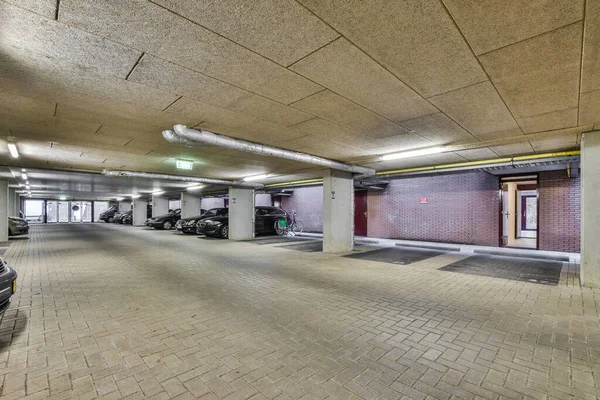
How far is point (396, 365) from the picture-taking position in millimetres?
2521

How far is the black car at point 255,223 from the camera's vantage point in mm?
13617

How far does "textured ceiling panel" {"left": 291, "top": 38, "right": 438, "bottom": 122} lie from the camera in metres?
2.72

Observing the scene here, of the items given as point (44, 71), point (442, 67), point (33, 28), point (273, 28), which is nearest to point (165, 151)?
point (44, 71)

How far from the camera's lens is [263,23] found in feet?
7.45

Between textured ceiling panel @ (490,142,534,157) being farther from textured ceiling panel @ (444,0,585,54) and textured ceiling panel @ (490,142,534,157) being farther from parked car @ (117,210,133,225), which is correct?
parked car @ (117,210,133,225)

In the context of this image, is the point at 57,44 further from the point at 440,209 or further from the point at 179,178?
the point at 440,209

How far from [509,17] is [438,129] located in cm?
308

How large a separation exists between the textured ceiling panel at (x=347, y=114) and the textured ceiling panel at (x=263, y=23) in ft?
3.57

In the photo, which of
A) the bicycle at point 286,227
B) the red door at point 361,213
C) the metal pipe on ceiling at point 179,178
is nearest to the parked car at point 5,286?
the metal pipe on ceiling at point 179,178

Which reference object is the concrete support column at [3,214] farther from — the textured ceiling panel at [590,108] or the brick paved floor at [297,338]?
the textured ceiling panel at [590,108]

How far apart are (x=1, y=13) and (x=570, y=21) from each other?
14.2 ft

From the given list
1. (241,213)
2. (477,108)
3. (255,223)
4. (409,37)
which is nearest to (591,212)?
(477,108)

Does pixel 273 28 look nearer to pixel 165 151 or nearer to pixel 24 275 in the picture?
pixel 165 151

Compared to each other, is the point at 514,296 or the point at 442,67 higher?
the point at 442,67
